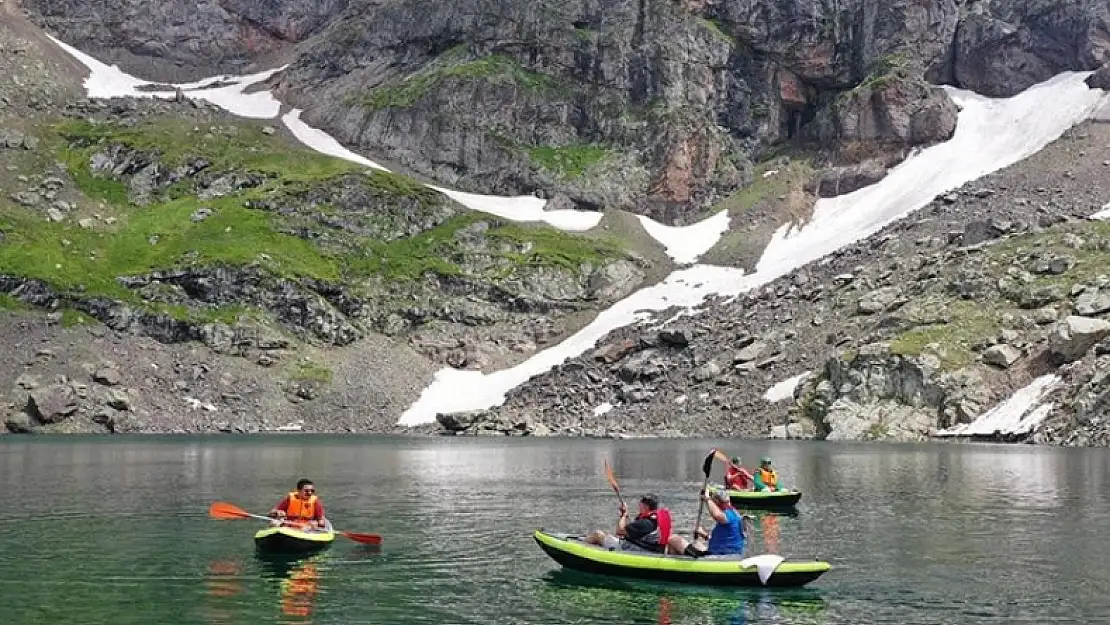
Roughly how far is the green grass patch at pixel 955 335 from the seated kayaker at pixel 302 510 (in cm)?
8754

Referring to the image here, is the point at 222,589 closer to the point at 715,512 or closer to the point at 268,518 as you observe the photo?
the point at 268,518

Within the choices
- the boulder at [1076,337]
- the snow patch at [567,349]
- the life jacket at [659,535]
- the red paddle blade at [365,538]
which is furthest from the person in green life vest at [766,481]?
the snow patch at [567,349]

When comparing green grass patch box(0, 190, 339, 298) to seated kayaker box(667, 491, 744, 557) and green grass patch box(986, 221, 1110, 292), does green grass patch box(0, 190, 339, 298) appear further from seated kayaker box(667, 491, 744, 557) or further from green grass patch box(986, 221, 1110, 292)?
seated kayaker box(667, 491, 744, 557)

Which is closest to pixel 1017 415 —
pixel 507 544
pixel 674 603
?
pixel 507 544

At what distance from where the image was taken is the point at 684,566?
31.8 meters

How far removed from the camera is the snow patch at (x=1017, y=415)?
3991 inches

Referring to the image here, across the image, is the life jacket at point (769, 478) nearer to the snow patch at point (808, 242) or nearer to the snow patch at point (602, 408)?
the snow patch at point (602, 408)

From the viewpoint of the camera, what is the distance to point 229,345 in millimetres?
148125

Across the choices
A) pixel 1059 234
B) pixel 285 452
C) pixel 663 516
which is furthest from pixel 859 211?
pixel 663 516

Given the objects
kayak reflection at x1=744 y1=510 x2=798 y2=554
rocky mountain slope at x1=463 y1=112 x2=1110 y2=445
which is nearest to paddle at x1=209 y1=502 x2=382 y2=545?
kayak reflection at x1=744 y1=510 x2=798 y2=554

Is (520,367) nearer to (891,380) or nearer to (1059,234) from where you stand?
(891,380)

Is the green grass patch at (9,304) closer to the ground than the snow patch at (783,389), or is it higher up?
higher up

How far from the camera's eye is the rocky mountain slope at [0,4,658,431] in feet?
445

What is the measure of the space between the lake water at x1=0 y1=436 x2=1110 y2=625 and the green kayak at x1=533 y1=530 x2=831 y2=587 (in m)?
0.44
